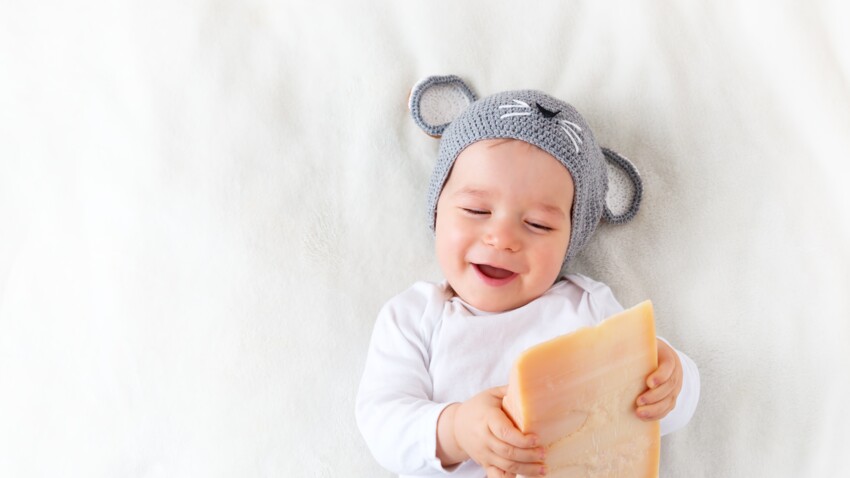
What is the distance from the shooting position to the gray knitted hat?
1305 millimetres

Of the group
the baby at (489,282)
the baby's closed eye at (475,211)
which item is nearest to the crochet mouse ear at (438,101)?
the baby at (489,282)

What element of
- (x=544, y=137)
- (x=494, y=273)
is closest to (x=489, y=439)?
(x=494, y=273)

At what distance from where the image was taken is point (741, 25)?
151cm

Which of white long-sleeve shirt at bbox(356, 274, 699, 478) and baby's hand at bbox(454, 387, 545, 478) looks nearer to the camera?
baby's hand at bbox(454, 387, 545, 478)

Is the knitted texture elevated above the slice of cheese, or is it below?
above

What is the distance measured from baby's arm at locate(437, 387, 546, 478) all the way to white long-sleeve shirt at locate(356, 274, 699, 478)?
0.06m

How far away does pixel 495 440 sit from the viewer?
1026 mm

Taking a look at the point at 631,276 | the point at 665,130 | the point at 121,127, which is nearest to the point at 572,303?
the point at 631,276

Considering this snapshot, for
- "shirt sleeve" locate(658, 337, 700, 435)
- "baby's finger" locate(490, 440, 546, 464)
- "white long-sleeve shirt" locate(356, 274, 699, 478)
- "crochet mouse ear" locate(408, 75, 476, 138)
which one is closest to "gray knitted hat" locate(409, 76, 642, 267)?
"crochet mouse ear" locate(408, 75, 476, 138)

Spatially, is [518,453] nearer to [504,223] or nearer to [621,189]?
[504,223]

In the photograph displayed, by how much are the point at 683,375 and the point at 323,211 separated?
0.71 metres

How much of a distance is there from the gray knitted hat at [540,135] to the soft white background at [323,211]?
0.04 m

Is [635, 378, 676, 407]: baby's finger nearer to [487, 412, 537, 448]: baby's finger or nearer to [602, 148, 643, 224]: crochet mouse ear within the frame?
[487, 412, 537, 448]: baby's finger

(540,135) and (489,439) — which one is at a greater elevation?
(540,135)
